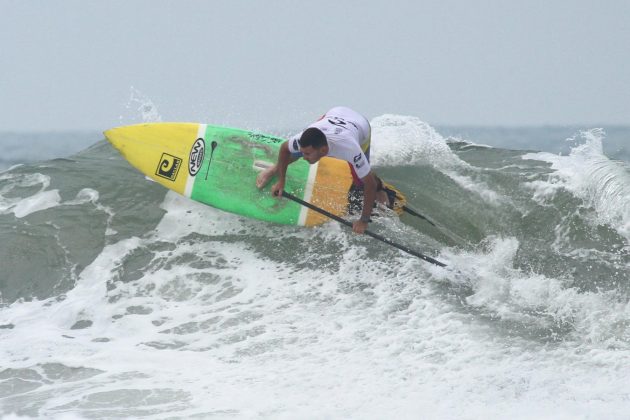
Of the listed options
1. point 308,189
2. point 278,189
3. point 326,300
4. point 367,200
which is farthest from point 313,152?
point 308,189

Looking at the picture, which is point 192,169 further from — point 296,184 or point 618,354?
point 618,354

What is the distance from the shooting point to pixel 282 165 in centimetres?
564

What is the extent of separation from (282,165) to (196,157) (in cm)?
103

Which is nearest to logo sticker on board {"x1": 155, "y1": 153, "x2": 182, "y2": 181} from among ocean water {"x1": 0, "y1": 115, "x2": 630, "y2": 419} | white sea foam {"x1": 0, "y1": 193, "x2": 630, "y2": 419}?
ocean water {"x1": 0, "y1": 115, "x2": 630, "y2": 419}

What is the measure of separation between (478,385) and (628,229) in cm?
260

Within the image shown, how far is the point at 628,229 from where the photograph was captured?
219 inches

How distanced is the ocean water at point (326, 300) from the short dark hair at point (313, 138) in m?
0.98

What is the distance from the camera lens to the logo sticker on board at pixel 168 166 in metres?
6.31

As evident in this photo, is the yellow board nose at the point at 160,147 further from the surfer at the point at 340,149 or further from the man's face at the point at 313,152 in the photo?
the man's face at the point at 313,152

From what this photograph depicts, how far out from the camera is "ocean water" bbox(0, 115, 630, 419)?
3.68 m

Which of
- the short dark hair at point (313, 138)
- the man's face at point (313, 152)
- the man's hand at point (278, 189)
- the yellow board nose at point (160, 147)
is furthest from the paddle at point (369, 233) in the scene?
the yellow board nose at point (160, 147)

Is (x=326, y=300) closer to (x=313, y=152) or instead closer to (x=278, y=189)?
(x=313, y=152)

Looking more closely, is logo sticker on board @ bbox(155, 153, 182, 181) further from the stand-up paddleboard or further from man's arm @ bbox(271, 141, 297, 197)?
man's arm @ bbox(271, 141, 297, 197)

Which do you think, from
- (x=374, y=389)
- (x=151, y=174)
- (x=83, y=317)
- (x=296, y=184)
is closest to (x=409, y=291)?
(x=374, y=389)
